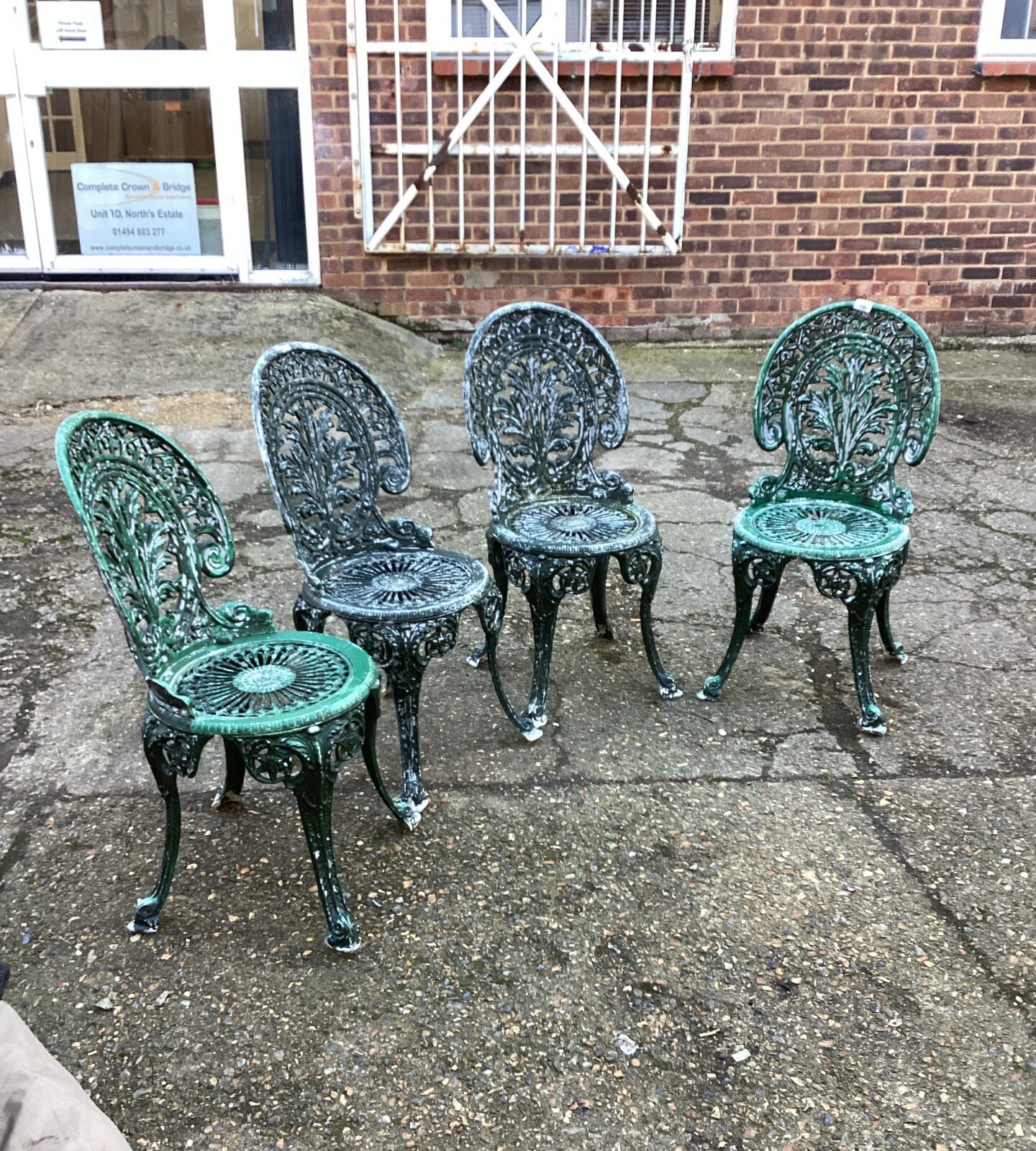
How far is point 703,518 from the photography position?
4641mm

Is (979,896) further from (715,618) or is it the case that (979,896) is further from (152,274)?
(152,274)

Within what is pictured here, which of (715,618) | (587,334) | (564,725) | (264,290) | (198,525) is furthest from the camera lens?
(264,290)

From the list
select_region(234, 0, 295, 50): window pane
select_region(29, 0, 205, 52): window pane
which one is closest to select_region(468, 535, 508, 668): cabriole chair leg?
select_region(234, 0, 295, 50): window pane

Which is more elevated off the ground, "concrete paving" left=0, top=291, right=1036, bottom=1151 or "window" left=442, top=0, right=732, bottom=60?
"window" left=442, top=0, right=732, bottom=60

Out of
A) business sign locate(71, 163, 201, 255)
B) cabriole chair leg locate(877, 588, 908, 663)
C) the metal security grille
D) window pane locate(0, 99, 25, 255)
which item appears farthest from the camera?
business sign locate(71, 163, 201, 255)

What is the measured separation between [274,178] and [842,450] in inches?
187

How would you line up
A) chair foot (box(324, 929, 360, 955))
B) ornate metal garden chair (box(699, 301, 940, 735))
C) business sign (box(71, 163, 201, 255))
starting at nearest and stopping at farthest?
chair foot (box(324, 929, 360, 955)) < ornate metal garden chair (box(699, 301, 940, 735)) < business sign (box(71, 163, 201, 255))

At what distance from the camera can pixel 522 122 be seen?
6285 mm

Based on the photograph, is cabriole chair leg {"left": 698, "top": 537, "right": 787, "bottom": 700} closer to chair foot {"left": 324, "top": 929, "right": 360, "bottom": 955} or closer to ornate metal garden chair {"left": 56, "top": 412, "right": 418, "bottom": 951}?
ornate metal garden chair {"left": 56, "top": 412, "right": 418, "bottom": 951}

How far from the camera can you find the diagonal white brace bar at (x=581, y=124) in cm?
614

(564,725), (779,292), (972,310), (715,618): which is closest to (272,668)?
(564,725)

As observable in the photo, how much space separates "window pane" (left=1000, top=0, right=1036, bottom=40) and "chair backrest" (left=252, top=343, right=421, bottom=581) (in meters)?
5.60

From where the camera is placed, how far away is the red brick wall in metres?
6.43

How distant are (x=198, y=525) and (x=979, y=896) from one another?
203 cm
